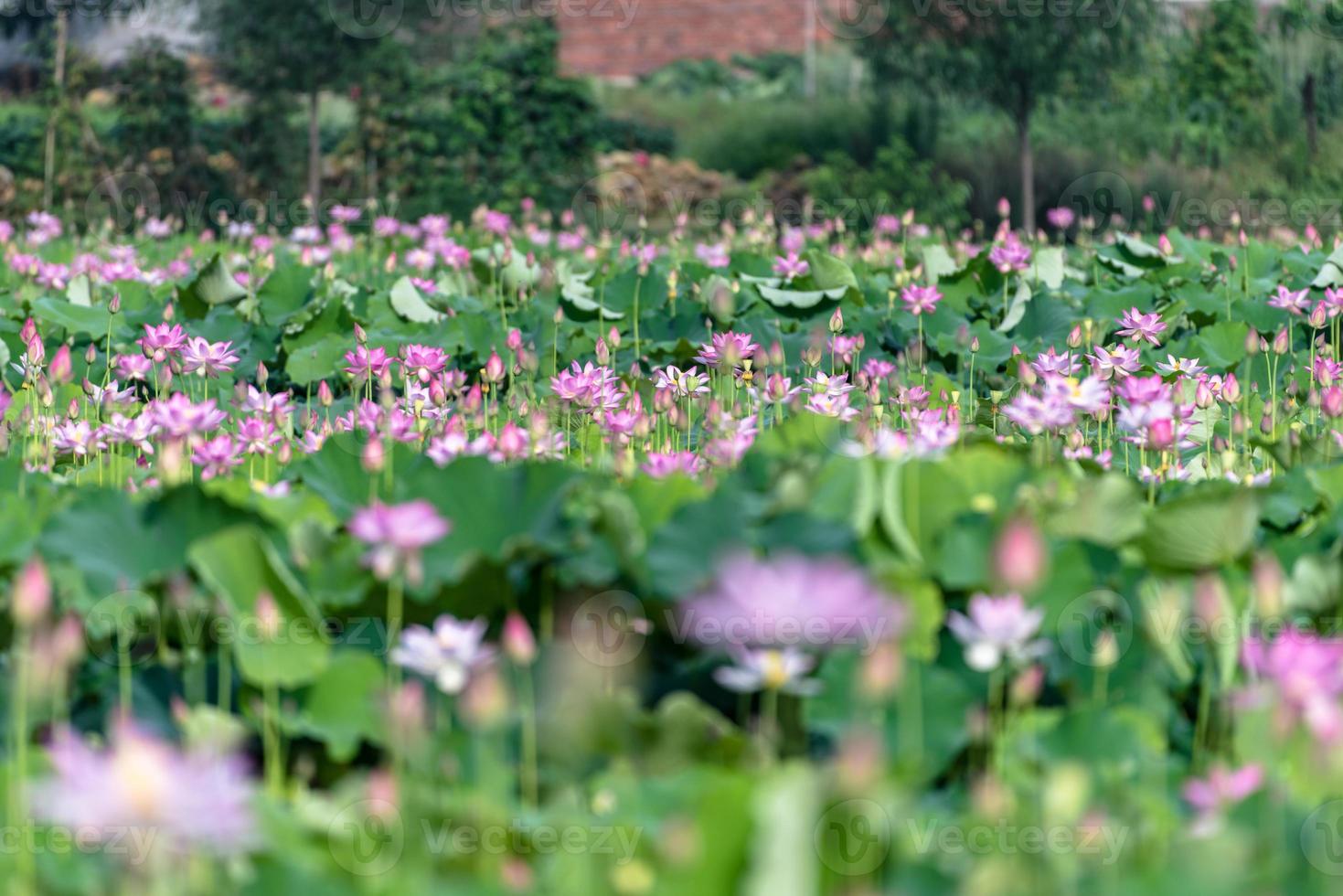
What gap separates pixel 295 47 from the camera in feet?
56.0

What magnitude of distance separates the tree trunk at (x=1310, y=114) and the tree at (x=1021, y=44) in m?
2.37

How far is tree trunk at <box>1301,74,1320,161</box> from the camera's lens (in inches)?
688

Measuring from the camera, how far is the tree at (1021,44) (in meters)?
16.3

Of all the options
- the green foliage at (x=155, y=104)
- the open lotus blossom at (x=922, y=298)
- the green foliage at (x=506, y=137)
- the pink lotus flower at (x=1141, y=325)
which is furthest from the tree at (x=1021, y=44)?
the pink lotus flower at (x=1141, y=325)

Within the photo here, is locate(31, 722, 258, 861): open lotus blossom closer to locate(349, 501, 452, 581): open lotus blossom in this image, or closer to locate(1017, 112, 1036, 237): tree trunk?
locate(349, 501, 452, 581): open lotus blossom

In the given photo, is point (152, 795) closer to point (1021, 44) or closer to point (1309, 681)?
point (1309, 681)

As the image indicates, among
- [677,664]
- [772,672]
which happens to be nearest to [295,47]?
[677,664]

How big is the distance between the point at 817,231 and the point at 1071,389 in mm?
5788

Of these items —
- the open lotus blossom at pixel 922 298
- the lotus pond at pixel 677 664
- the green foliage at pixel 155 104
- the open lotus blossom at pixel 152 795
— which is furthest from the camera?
the green foliage at pixel 155 104

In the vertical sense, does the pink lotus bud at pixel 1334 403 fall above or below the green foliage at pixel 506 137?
above

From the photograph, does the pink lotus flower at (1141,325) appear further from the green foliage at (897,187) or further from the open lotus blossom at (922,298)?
the green foliage at (897,187)

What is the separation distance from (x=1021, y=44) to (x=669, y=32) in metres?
12.5

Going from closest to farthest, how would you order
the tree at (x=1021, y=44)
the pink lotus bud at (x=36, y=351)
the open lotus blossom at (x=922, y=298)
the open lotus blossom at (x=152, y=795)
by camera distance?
the open lotus blossom at (x=152, y=795), the pink lotus bud at (x=36, y=351), the open lotus blossom at (x=922, y=298), the tree at (x=1021, y=44)

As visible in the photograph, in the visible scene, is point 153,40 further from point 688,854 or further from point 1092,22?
point 688,854
